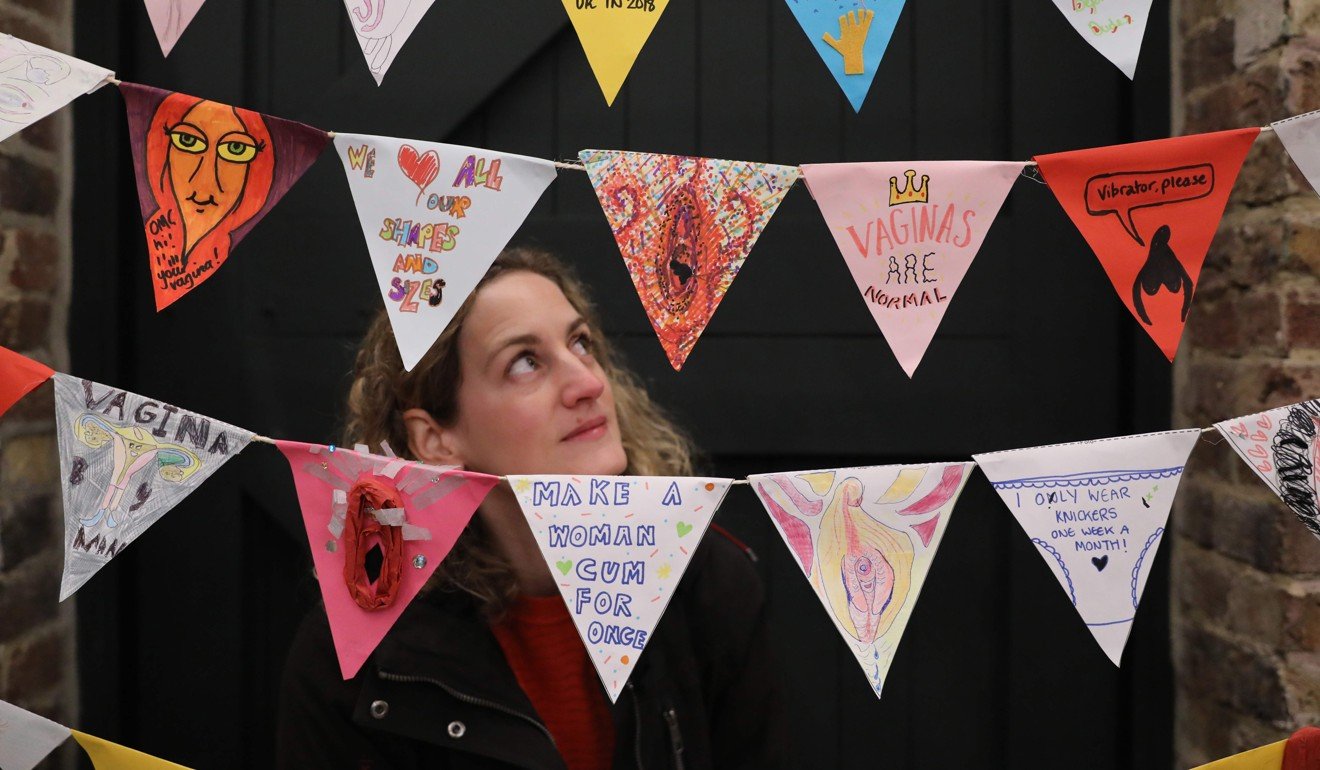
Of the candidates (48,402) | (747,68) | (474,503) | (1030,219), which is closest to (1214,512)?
(1030,219)

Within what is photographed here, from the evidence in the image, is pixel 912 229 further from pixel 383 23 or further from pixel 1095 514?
pixel 383 23

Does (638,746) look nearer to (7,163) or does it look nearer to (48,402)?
(48,402)

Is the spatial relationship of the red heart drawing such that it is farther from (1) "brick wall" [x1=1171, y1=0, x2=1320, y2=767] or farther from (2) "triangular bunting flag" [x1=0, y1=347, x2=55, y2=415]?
(1) "brick wall" [x1=1171, y1=0, x2=1320, y2=767]

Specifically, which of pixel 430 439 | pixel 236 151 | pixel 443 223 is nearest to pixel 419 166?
pixel 443 223

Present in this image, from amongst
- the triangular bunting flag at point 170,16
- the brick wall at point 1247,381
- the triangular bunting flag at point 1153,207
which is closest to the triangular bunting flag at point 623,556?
the triangular bunting flag at point 1153,207

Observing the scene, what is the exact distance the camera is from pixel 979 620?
1857mm

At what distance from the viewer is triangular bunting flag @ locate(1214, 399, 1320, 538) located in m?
1.14

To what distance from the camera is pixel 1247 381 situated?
5.12ft

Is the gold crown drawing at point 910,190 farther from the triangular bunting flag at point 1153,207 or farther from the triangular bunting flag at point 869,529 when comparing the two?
the triangular bunting flag at point 869,529

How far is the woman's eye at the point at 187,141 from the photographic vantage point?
3.67 feet

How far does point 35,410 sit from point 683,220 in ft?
3.60

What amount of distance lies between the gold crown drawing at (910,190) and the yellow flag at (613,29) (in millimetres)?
294

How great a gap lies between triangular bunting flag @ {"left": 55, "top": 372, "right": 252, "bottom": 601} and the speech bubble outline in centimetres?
90

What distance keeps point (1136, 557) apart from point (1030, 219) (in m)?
0.85
